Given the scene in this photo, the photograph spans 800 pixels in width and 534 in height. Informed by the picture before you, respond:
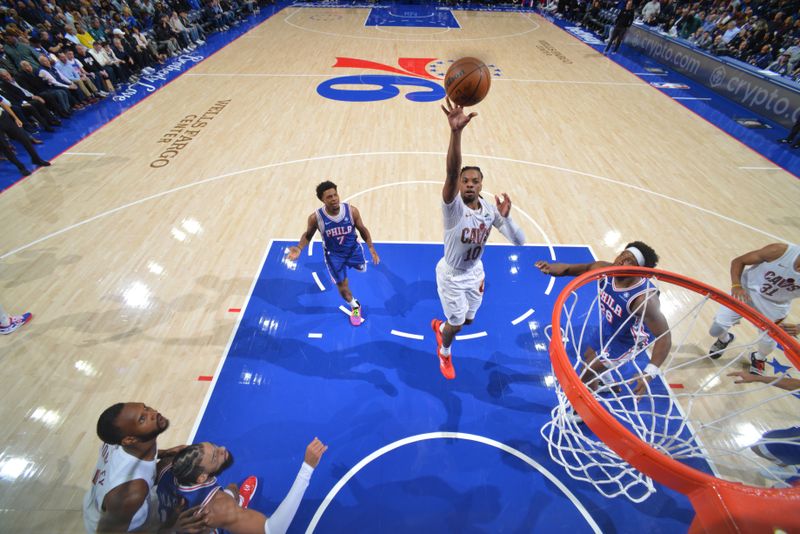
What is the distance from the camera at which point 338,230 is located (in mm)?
3959

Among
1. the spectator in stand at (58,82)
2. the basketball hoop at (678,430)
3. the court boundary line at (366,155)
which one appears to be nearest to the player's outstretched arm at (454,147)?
the basketball hoop at (678,430)

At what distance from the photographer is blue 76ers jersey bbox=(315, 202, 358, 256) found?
392 centimetres

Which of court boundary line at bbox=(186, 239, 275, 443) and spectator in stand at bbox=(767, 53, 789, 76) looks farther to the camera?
spectator in stand at bbox=(767, 53, 789, 76)

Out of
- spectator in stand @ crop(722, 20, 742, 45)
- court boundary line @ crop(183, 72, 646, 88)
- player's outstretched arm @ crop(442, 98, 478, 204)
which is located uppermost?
player's outstretched arm @ crop(442, 98, 478, 204)

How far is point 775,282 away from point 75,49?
14912 mm

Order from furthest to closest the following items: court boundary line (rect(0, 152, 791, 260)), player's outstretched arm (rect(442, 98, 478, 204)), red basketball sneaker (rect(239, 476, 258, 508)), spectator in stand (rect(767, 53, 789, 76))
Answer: spectator in stand (rect(767, 53, 789, 76)), court boundary line (rect(0, 152, 791, 260)), red basketball sneaker (rect(239, 476, 258, 508)), player's outstretched arm (rect(442, 98, 478, 204))

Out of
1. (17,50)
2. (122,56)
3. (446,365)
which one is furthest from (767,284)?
(122,56)

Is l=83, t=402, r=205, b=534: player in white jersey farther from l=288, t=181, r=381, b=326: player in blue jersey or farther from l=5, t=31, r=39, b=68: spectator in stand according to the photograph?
l=5, t=31, r=39, b=68: spectator in stand

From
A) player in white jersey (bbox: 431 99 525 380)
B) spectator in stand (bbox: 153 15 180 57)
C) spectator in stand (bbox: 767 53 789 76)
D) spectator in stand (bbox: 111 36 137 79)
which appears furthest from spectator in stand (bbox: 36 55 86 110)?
spectator in stand (bbox: 767 53 789 76)

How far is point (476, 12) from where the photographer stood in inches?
804

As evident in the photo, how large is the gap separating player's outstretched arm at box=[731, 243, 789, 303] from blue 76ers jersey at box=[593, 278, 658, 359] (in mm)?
1039

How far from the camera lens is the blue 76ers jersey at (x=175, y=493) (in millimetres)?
2381

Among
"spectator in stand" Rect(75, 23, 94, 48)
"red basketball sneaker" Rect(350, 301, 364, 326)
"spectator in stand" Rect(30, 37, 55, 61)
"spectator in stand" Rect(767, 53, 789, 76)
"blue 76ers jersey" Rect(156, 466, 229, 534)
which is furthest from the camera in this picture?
"spectator in stand" Rect(75, 23, 94, 48)

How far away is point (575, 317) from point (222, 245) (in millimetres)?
4830
